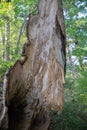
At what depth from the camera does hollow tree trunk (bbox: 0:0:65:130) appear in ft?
15.0

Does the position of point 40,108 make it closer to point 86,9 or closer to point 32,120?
point 32,120

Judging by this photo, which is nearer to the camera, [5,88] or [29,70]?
[5,88]

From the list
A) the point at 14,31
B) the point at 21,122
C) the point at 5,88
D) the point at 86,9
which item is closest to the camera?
the point at 5,88

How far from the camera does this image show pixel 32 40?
4945mm

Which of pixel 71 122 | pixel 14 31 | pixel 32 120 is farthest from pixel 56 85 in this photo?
pixel 14 31

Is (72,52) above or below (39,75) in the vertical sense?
above

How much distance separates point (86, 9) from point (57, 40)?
7093mm

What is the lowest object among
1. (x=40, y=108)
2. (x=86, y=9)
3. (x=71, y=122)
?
(x=71, y=122)

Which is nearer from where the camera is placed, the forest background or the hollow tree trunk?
the hollow tree trunk

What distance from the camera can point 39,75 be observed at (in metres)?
4.86

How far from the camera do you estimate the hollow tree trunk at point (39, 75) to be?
179 inches

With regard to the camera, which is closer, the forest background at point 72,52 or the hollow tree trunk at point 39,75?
the hollow tree trunk at point 39,75

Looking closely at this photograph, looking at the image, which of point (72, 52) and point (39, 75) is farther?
point (72, 52)

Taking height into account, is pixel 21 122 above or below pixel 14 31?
below
